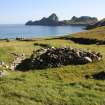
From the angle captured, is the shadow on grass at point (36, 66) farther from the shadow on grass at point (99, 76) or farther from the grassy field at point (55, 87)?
the shadow on grass at point (99, 76)

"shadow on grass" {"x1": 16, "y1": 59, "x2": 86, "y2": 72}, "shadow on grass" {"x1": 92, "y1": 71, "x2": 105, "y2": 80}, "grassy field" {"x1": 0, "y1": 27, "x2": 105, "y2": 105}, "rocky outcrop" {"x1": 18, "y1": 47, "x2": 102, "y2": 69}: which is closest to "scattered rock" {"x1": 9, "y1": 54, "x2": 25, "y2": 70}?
"shadow on grass" {"x1": 16, "y1": 59, "x2": 86, "y2": 72}

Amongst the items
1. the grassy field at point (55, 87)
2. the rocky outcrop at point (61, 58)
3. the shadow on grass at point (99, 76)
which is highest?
the rocky outcrop at point (61, 58)

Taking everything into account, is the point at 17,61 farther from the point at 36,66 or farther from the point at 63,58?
the point at 63,58

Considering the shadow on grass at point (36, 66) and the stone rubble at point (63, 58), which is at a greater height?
the stone rubble at point (63, 58)

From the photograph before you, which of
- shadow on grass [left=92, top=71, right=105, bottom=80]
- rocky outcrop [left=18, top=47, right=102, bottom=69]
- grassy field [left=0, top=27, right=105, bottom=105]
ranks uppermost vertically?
rocky outcrop [left=18, top=47, right=102, bottom=69]

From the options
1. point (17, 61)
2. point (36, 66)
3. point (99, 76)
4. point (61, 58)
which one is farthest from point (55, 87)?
point (17, 61)

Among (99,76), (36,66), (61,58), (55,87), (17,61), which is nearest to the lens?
(55,87)

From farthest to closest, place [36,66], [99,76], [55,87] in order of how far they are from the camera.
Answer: [36,66], [99,76], [55,87]

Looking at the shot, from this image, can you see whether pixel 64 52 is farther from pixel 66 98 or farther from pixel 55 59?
pixel 66 98

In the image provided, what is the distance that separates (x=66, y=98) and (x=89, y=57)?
1367cm

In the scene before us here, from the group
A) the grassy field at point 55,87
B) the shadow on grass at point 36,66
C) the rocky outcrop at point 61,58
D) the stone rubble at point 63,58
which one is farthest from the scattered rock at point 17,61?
the grassy field at point 55,87

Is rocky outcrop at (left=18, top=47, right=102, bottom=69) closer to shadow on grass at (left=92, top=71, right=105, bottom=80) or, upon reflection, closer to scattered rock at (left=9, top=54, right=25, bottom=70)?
scattered rock at (left=9, top=54, right=25, bottom=70)

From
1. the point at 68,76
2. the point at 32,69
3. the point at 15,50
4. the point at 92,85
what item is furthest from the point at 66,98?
the point at 15,50

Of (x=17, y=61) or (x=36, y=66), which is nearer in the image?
(x=36, y=66)
